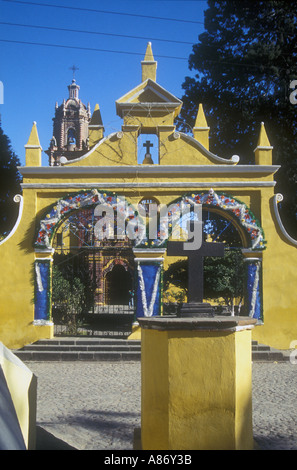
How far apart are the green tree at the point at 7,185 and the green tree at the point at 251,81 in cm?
787

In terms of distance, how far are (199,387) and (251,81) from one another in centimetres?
1736

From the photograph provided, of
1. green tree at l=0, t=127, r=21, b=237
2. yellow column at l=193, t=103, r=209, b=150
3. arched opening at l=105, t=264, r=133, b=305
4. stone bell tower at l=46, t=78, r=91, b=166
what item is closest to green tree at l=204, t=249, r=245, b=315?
yellow column at l=193, t=103, r=209, b=150

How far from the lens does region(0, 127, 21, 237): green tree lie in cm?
2161

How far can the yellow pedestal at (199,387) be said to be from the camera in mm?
4438

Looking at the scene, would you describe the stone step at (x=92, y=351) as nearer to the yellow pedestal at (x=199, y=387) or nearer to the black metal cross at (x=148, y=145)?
the black metal cross at (x=148, y=145)

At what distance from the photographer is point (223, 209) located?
40.1 ft

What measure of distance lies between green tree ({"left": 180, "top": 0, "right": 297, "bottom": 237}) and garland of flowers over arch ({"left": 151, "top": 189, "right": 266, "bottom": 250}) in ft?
23.4

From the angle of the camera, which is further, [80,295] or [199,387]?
[80,295]

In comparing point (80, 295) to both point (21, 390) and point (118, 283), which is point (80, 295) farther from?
point (118, 283)

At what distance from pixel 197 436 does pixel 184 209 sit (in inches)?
321

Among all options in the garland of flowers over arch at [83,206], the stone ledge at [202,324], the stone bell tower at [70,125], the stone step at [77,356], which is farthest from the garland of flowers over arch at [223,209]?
the stone bell tower at [70,125]

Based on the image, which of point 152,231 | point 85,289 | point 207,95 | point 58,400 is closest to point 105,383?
point 58,400

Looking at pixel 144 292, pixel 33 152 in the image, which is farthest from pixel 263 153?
pixel 33 152

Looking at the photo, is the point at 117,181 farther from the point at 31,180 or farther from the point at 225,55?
the point at 225,55
